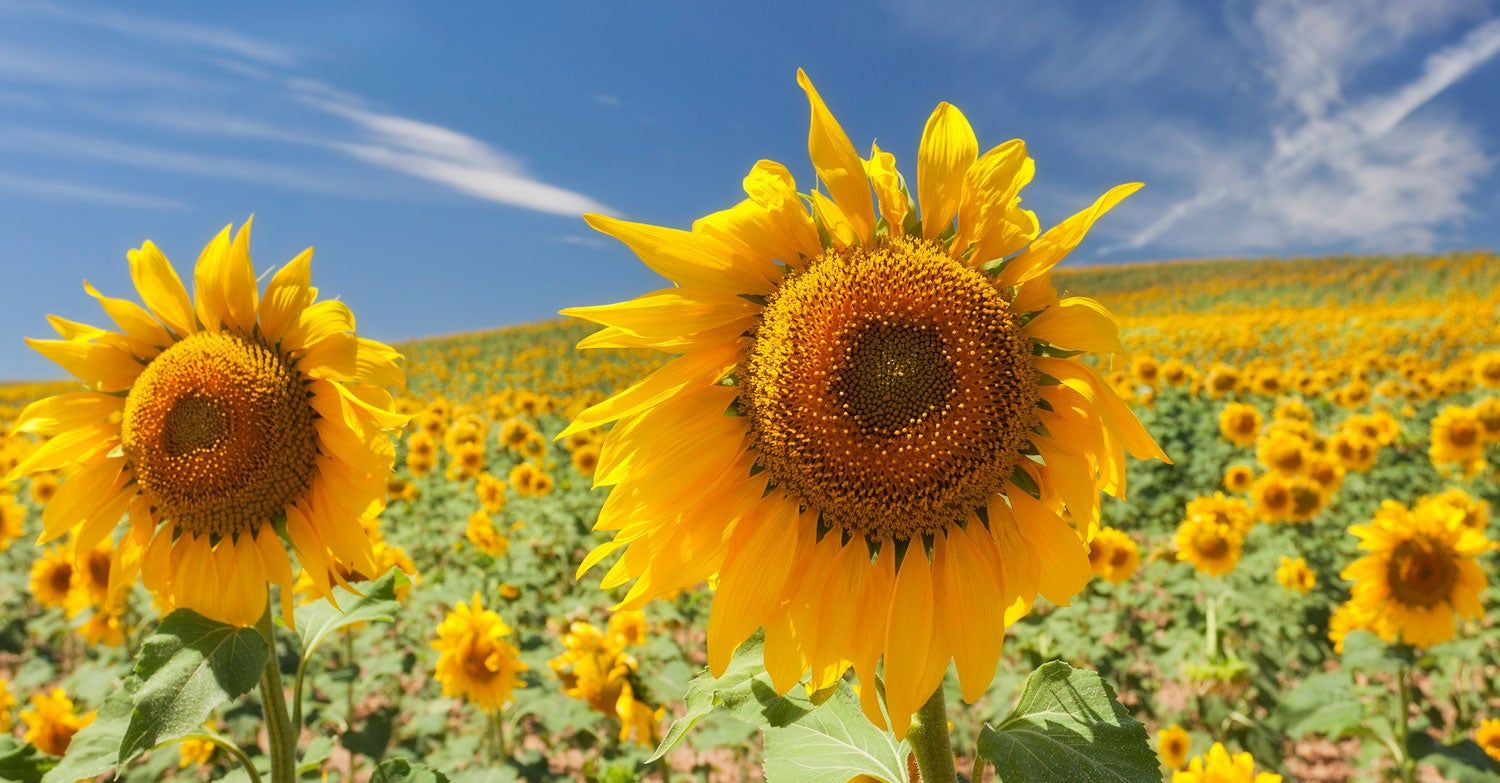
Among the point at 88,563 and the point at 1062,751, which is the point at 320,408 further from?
the point at 88,563

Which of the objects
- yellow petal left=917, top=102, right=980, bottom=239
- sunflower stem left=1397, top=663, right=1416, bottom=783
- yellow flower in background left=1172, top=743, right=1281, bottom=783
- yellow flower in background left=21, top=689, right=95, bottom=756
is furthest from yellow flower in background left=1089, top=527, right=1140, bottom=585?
yellow flower in background left=21, top=689, right=95, bottom=756

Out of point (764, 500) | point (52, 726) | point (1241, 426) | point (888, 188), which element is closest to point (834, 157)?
point (888, 188)

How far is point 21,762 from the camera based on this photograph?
213 centimetres

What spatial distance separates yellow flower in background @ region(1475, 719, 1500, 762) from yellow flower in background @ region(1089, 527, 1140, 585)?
185cm

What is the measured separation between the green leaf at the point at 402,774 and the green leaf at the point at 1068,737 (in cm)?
133

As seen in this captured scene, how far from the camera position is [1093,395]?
1273mm

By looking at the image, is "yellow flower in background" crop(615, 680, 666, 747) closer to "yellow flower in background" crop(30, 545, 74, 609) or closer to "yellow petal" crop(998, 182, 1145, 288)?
"yellow petal" crop(998, 182, 1145, 288)

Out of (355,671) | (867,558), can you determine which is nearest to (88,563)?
(355,671)

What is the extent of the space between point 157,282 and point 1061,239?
83.2 inches

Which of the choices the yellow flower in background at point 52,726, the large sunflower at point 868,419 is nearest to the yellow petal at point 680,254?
the large sunflower at point 868,419

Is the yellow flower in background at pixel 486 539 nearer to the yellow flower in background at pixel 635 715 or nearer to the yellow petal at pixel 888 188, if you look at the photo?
the yellow flower in background at pixel 635 715

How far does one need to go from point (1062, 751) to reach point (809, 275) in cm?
84

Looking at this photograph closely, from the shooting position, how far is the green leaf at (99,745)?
176 centimetres

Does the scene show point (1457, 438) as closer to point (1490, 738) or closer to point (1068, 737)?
point (1490, 738)
